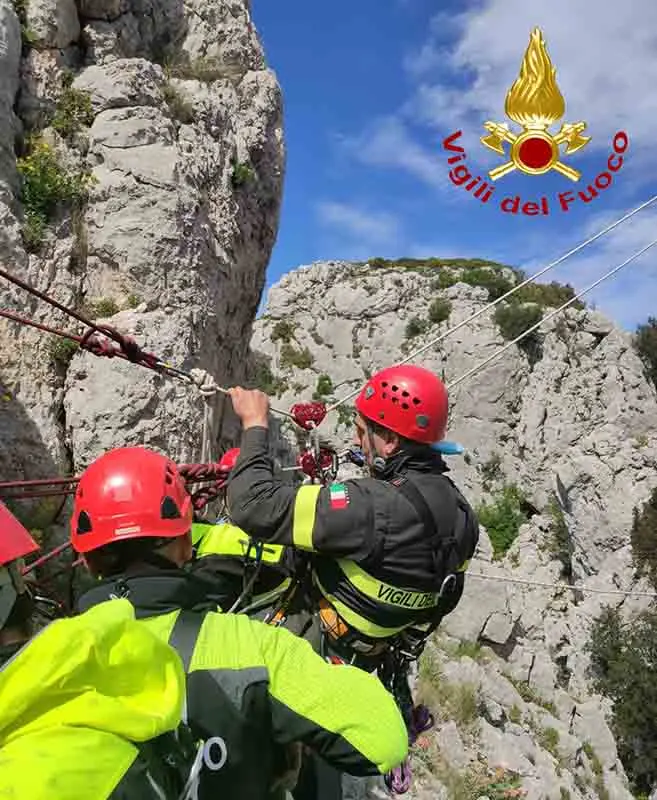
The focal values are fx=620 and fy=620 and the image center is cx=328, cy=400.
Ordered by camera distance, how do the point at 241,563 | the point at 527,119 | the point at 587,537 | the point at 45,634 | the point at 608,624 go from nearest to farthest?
the point at 45,634, the point at 241,563, the point at 527,119, the point at 608,624, the point at 587,537

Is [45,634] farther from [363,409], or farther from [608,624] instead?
[608,624]

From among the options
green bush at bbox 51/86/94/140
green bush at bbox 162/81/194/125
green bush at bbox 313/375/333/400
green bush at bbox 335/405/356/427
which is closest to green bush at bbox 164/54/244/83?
green bush at bbox 162/81/194/125

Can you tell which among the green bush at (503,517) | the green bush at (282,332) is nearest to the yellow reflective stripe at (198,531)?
the green bush at (503,517)

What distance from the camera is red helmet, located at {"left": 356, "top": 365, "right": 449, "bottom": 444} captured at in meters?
2.95

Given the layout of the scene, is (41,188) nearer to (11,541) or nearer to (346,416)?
(11,541)

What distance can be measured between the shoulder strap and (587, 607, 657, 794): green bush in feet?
63.3

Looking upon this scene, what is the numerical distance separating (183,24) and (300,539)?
9.64 m

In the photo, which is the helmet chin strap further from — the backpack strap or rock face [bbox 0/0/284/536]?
rock face [bbox 0/0/284/536]

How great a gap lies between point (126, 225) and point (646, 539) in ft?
60.5

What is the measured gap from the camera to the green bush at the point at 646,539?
1912 cm

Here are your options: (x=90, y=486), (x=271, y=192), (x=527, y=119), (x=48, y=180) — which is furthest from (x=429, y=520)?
(x=271, y=192)

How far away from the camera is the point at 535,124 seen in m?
5.55

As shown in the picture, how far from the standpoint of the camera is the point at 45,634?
3.43 feet

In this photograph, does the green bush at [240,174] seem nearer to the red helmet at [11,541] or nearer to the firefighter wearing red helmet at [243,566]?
the firefighter wearing red helmet at [243,566]
